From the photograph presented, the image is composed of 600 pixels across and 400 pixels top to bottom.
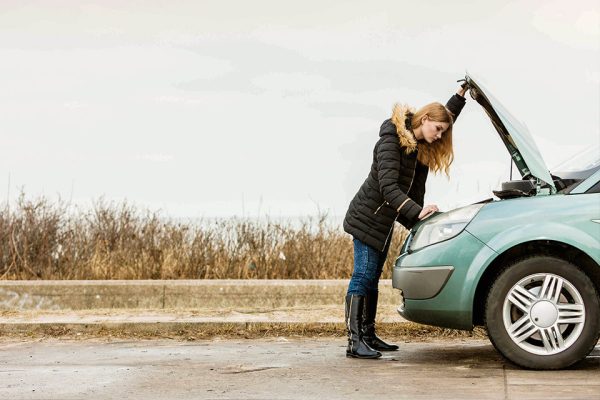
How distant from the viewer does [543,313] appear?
664cm

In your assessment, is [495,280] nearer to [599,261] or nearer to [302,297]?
[599,261]

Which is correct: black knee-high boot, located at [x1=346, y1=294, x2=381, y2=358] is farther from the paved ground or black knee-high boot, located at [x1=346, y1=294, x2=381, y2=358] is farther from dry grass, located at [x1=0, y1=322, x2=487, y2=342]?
dry grass, located at [x1=0, y1=322, x2=487, y2=342]

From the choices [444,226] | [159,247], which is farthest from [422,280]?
[159,247]

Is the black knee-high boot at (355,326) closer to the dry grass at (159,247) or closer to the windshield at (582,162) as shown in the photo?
the windshield at (582,162)

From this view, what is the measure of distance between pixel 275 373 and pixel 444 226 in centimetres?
149

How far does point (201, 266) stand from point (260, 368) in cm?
580

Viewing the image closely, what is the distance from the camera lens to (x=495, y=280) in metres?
6.75

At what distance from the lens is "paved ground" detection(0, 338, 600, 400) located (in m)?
5.98

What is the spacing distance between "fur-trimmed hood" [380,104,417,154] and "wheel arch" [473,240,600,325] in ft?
3.42

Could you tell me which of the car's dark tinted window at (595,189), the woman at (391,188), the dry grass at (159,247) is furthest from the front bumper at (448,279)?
the dry grass at (159,247)

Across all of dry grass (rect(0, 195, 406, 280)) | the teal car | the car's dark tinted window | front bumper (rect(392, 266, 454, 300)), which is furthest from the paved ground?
dry grass (rect(0, 195, 406, 280))

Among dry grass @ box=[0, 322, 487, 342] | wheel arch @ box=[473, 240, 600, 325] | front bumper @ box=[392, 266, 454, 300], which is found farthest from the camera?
dry grass @ box=[0, 322, 487, 342]

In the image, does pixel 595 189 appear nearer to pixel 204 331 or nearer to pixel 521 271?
A: pixel 521 271

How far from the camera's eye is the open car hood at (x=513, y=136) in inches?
283
